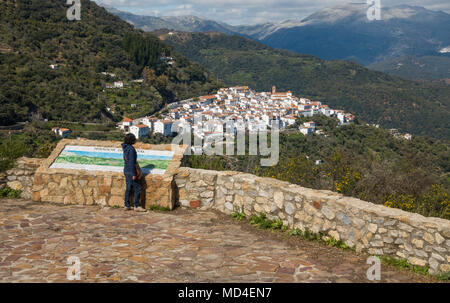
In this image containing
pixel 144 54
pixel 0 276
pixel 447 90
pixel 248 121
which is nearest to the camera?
pixel 0 276

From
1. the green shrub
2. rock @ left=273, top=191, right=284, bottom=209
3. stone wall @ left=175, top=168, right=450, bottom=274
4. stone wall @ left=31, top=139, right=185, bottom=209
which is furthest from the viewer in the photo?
the green shrub

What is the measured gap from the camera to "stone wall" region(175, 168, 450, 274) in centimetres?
351

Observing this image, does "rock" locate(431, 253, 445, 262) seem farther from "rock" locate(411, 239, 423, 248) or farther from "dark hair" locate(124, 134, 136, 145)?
"dark hair" locate(124, 134, 136, 145)

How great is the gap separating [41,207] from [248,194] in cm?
297

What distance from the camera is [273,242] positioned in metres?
4.23

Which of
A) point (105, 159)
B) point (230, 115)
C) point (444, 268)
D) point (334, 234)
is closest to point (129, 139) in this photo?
point (105, 159)

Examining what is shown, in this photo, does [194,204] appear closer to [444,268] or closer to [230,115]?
[444,268]

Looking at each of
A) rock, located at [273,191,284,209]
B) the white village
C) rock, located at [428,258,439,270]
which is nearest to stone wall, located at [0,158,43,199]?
rock, located at [273,191,284,209]

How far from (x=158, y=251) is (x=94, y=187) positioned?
213cm

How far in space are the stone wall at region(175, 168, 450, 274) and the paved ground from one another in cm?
22

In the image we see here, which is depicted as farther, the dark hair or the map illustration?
the map illustration
